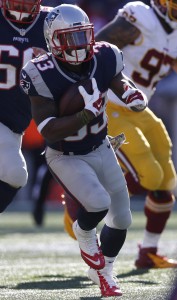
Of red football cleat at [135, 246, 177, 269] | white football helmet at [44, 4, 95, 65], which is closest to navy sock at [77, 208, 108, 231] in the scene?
white football helmet at [44, 4, 95, 65]

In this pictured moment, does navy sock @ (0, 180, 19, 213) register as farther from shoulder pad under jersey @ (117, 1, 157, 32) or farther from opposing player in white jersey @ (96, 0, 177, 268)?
shoulder pad under jersey @ (117, 1, 157, 32)

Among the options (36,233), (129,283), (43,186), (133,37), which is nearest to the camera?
(129,283)

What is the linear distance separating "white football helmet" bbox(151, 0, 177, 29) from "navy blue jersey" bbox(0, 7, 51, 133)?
1.02 m

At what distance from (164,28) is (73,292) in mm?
1931

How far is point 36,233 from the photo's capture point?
317 inches

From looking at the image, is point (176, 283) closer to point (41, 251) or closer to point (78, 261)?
point (78, 261)

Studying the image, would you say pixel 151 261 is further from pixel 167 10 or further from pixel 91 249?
pixel 167 10

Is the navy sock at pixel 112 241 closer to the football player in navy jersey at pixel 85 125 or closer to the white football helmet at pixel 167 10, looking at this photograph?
the football player in navy jersey at pixel 85 125

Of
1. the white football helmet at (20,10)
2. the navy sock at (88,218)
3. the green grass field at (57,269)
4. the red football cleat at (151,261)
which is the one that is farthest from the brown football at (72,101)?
the red football cleat at (151,261)

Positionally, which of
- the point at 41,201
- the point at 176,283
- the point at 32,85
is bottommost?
the point at 41,201

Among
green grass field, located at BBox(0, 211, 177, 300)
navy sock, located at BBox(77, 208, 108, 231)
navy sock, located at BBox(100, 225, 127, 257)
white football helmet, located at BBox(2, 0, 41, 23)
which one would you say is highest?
white football helmet, located at BBox(2, 0, 41, 23)

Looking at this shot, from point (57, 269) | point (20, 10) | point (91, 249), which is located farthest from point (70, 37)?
point (57, 269)

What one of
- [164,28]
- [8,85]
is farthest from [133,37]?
[8,85]

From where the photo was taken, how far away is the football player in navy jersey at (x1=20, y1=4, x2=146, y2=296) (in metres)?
4.30
